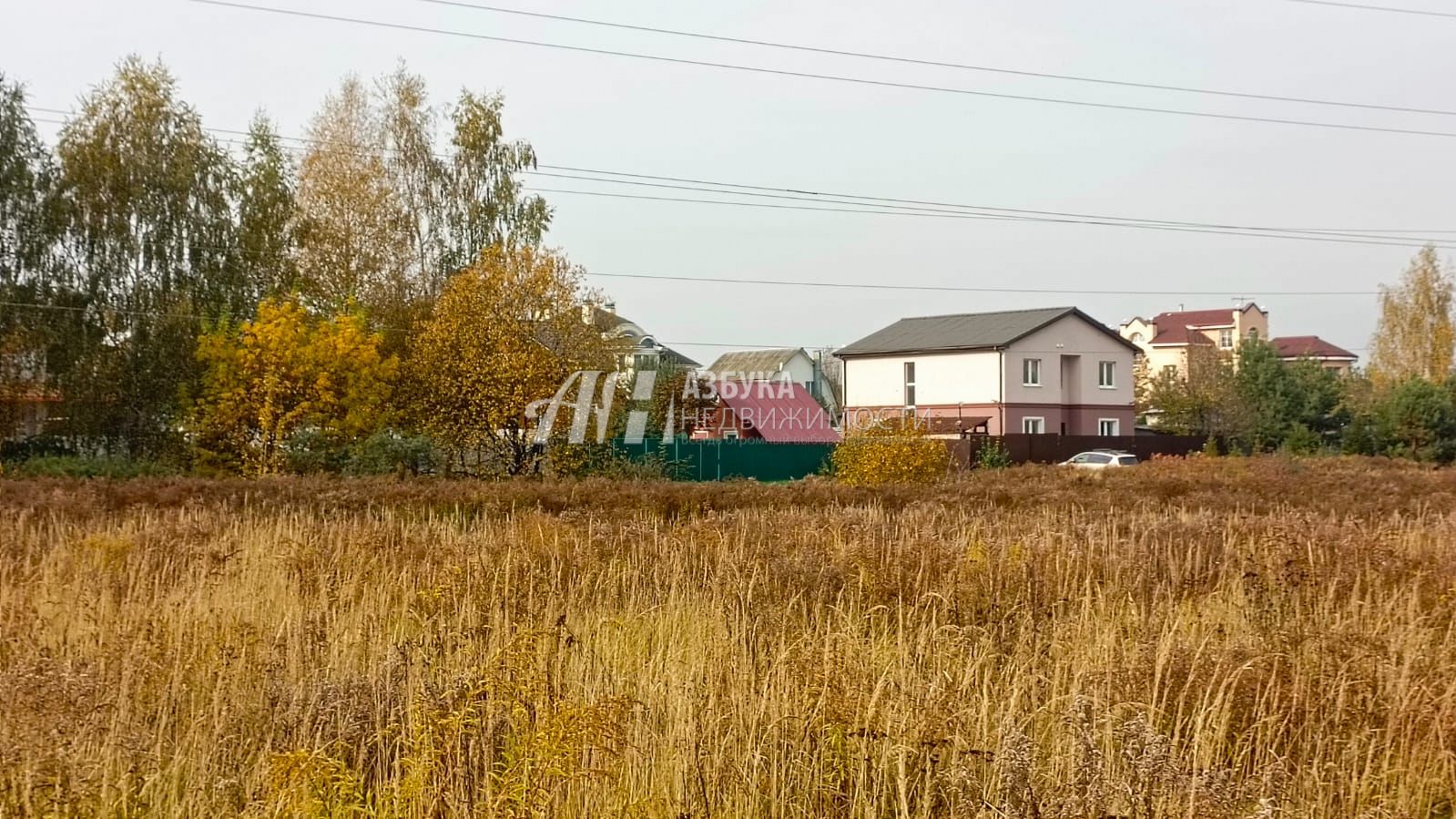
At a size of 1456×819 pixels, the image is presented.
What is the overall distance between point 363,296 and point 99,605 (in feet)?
100

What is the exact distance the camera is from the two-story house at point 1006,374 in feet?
162

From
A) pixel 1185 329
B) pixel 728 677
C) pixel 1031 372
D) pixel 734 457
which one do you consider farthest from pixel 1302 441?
pixel 1185 329

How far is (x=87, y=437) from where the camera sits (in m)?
30.4

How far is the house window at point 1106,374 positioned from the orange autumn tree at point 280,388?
108 ft

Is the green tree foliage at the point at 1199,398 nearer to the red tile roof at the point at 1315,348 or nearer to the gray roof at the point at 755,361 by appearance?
the gray roof at the point at 755,361

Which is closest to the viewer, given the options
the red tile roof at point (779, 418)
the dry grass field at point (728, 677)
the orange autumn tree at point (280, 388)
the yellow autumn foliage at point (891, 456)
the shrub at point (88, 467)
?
the dry grass field at point (728, 677)

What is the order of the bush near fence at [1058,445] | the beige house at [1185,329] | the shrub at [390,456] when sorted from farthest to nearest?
1. the beige house at [1185,329]
2. the bush near fence at [1058,445]
3. the shrub at [390,456]

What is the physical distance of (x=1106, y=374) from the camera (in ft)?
172

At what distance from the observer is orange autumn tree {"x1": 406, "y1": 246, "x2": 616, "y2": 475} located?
1197 inches

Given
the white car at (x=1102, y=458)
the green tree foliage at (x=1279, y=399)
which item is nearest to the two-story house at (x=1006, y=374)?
the green tree foliage at (x=1279, y=399)

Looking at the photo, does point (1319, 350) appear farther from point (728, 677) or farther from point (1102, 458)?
point (728, 677)

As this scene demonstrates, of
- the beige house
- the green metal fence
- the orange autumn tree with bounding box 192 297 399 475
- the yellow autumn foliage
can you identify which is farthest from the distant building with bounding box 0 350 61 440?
the beige house

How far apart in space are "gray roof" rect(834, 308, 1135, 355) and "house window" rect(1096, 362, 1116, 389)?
1131 millimetres

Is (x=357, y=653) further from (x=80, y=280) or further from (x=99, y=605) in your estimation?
(x=80, y=280)
